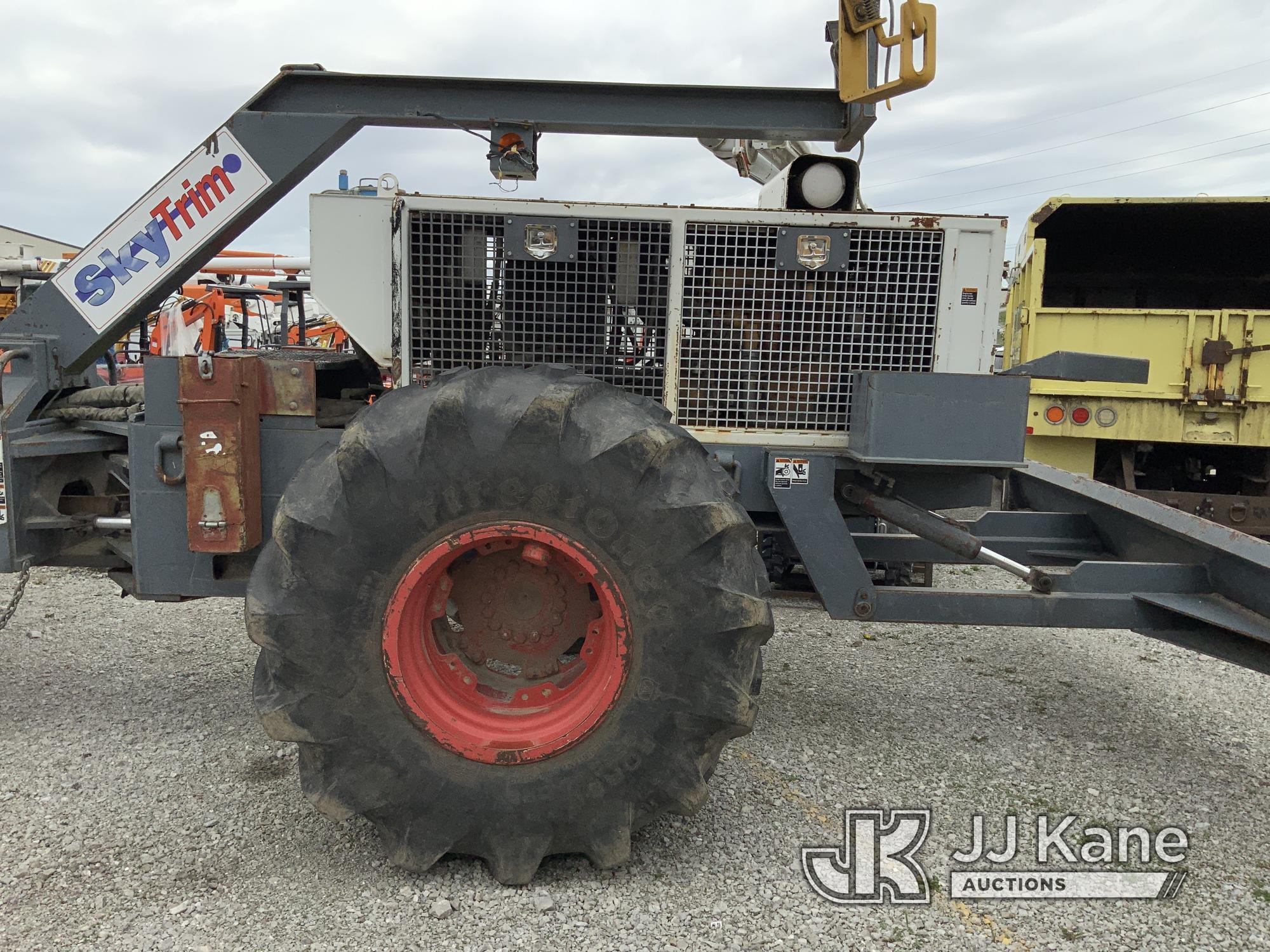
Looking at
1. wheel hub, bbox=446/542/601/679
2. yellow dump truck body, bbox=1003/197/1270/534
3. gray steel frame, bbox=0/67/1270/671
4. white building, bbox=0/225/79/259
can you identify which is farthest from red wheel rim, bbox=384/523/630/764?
white building, bbox=0/225/79/259

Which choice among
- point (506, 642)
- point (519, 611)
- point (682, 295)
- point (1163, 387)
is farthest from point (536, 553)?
point (1163, 387)

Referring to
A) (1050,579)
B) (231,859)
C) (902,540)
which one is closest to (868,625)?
(902,540)

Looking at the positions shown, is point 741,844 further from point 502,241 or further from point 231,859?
point 502,241

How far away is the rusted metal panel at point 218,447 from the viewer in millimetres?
3164

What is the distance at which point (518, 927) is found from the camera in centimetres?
258

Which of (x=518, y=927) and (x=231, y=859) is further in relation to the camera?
(x=231, y=859)

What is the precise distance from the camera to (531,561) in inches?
112

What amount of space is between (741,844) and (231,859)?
1.69 m

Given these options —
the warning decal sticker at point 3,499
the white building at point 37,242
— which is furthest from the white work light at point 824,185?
the white building at point 37,242

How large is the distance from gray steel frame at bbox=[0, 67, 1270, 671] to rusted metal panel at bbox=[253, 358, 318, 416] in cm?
6

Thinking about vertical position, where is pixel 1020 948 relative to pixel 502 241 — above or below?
below

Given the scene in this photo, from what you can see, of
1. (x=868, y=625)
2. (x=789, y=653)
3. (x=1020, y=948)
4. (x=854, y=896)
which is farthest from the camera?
(x=868, y=625)

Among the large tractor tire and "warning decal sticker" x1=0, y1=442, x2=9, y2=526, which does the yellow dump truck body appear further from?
"warning decal sticker" x1=0, y1=442, x2=9, y2=526

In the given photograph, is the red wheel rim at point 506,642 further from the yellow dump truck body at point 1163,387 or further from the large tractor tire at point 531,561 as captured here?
the yellow dump truck body at point 1163,387
